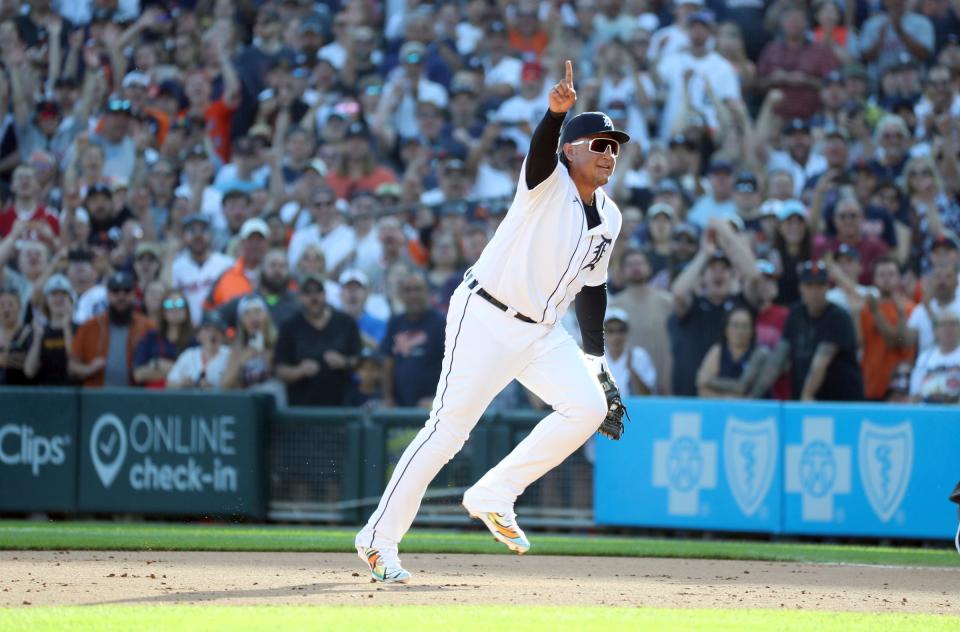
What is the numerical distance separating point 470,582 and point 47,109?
11.5m

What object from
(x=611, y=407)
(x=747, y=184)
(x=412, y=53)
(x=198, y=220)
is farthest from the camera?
(x=412, y=53)

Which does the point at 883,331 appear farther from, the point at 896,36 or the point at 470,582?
the point at 470,582

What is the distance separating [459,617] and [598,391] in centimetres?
156

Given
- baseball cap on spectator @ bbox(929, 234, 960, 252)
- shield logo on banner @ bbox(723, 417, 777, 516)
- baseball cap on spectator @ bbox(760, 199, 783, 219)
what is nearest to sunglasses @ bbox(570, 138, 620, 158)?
shield logo on banner @ bbox(723, 417, 777, 516)

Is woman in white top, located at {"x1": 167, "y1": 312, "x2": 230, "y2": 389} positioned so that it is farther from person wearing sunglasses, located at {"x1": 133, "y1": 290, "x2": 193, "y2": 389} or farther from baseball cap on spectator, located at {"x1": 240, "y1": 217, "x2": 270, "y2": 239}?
baseball cap on spectator, located at {"x1": 240, "y1": 217, "x2": 270, "y2": 239}

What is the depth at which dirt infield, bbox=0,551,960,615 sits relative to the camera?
6746 mm

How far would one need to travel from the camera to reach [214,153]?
17.0 meters

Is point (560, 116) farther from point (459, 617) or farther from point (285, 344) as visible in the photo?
point (285, 344)

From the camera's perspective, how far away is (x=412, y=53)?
16.8 metres

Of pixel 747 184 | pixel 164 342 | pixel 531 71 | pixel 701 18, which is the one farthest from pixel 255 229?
pixel 701 18

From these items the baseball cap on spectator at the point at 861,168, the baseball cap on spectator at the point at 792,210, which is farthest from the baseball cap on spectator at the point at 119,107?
the baseball cap on spectator at the point at 861,168

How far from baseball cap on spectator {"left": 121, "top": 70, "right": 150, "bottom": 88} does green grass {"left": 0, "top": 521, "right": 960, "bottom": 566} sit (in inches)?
266

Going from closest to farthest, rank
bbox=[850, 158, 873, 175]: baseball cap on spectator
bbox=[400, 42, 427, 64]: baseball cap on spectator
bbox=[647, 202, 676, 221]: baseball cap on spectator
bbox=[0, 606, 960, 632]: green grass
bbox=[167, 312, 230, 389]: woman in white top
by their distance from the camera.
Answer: bbox=[0, 606, 960, 632]: green grass → bbox=[167, 312, 230, 389]: woman in white top → bbox=[647, 202, 676, 221]: baseball cap on spectator → bbox=[850, 158, 873, 175]: baseball cap on spectator → bbox=[400, 42, 427, 64]: baseball cap on spectator

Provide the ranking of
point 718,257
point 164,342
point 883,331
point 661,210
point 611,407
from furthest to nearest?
point 661,210 → point 164,342 → point 718,257 → point 883,331 → point 611,407
